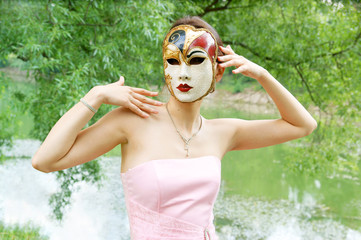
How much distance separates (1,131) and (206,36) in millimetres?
5108

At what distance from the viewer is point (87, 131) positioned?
163 cm

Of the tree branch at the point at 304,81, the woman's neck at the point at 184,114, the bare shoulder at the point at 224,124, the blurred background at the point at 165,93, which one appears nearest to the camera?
the woman's neck at the point at 184,114

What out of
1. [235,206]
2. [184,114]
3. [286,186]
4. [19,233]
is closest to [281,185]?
[286,186]

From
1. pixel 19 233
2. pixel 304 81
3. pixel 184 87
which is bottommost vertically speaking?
pixel 19 233

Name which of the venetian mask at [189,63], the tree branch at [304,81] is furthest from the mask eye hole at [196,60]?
the tree branch at [304,81]

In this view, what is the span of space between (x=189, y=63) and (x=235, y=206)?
8181 millimetres

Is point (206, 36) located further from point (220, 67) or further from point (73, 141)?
point (73, 141)

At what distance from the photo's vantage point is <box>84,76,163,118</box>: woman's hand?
A: 160 centimetres

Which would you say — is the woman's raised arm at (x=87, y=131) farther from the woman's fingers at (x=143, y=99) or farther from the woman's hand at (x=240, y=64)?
the woman's hand at (x=240, y=64)

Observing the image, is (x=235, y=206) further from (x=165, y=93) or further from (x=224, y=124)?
(x=224, y=124)

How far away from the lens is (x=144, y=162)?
1.63m

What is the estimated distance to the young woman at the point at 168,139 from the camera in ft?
5.18

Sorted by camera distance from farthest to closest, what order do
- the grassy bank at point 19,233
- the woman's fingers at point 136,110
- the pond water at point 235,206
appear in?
the pond water at point 235,206
the grassy bank at point 19,233
the woman's fingers at point 136,110

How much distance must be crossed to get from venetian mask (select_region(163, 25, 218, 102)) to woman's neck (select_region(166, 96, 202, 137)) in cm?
9
